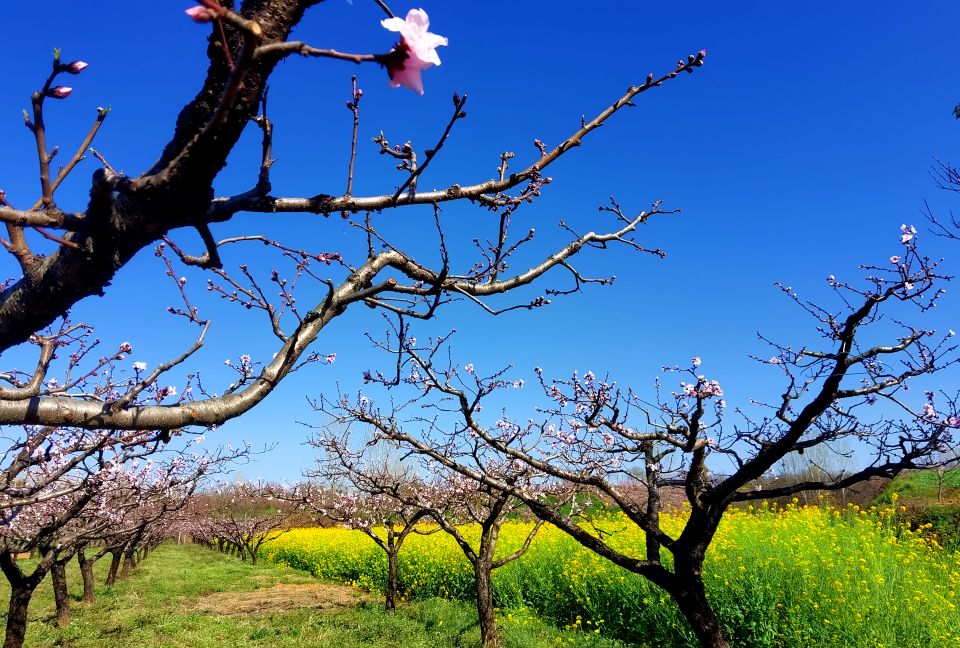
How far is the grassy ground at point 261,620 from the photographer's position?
994 cm

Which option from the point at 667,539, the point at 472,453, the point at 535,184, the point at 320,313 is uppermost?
the point at 535,184

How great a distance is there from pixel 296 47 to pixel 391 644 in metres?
10.6

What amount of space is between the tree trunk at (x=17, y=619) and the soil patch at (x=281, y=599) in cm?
596

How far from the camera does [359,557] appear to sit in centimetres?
2002

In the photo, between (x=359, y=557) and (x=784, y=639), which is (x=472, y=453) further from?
(x=359, y=557)

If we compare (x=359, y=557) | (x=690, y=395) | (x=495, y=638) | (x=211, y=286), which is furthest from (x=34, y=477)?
(x=359, y=557)

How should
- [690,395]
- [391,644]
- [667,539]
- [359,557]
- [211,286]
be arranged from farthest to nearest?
[359,557] → [391,644] → [667,539] → [690,395] → [211,286]

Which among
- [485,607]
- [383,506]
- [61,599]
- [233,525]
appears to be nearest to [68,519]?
[485,607]

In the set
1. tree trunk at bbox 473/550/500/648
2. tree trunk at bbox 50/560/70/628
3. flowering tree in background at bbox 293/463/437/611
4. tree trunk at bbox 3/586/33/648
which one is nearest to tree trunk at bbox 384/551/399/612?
flowering tree in background at bbox 293/463/437/611

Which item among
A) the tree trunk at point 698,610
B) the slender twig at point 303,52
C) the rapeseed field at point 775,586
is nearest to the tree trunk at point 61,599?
the rapeseed field at point 775,586

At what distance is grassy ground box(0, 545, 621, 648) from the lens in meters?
9.94

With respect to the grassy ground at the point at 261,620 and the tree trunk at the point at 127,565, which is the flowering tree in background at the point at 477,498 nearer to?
the grassy ground at the point at 261,620

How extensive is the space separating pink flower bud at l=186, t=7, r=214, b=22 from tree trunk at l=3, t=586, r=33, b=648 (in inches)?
424

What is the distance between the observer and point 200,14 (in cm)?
96
